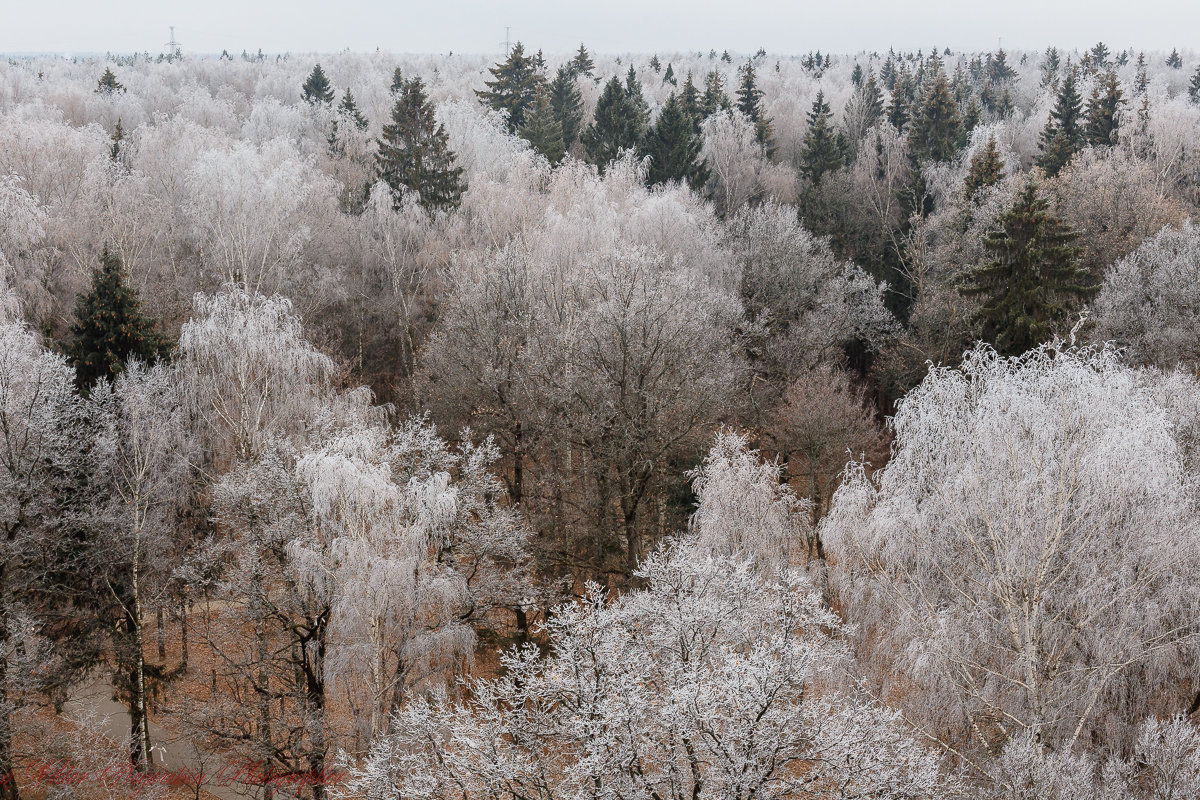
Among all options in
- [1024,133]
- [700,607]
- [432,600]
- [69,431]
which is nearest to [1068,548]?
[700,607]

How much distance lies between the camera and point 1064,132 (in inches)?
1839

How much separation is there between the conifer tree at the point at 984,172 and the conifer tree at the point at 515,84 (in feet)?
94.0

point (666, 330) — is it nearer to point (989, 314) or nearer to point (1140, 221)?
point (989, 314)

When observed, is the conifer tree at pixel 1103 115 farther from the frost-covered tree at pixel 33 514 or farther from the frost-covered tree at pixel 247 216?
the frost-covered tree at pixel 33 514

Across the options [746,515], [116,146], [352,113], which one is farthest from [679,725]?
[352,113]

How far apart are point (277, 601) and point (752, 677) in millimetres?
12088

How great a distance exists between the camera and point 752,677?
10211mm

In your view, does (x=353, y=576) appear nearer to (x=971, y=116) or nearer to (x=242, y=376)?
(x=242, y=376)

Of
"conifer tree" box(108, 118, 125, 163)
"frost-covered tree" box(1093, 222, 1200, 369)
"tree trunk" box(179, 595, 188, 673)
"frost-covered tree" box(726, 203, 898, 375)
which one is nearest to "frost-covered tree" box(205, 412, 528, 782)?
"tree trunk" box(179, 595, 188, 673)

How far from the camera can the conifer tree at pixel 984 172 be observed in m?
38.2

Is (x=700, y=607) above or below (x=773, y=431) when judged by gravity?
above

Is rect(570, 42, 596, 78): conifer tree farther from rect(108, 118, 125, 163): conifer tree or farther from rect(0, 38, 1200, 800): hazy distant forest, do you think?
rect(108, 118, 125, 163): conifer tree

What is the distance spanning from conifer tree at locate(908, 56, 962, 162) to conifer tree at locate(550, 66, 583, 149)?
20405 mm

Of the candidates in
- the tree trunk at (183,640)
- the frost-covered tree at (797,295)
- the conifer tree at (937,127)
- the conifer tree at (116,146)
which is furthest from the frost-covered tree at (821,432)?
the conifer tree at (116,146)
